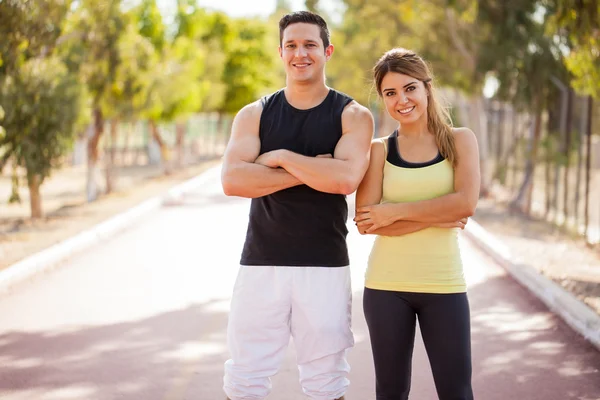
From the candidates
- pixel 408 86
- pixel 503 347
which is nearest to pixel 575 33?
pixel 503 347

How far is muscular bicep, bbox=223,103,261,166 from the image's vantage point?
4.16 m

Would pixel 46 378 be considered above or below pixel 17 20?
below

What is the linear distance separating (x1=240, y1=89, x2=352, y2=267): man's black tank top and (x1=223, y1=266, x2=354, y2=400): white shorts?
7 centimetres

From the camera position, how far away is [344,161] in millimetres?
3994

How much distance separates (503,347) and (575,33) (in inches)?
190

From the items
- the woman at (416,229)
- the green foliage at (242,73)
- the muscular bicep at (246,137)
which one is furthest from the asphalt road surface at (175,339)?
the green foliage at (242,73)

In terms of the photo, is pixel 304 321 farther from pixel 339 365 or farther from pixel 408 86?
pixel 408 86

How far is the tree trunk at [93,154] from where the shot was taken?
2259cm

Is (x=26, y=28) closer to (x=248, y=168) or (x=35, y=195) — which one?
(x=35, y=195)

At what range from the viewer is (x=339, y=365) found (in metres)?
4.17

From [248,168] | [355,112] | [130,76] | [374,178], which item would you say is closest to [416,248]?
[374,178]

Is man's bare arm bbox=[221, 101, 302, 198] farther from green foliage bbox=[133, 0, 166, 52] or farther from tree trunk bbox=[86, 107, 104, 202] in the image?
green foliage bbox=[133, 0, 166, 52]

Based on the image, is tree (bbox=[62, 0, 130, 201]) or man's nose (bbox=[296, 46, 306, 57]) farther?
tree (bbox=[62, 0, 130, 201])

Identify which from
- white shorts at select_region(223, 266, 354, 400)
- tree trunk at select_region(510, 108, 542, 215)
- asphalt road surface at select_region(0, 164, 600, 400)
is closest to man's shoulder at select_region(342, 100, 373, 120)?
white shorts at select_region(223, 266, 354, 400)
